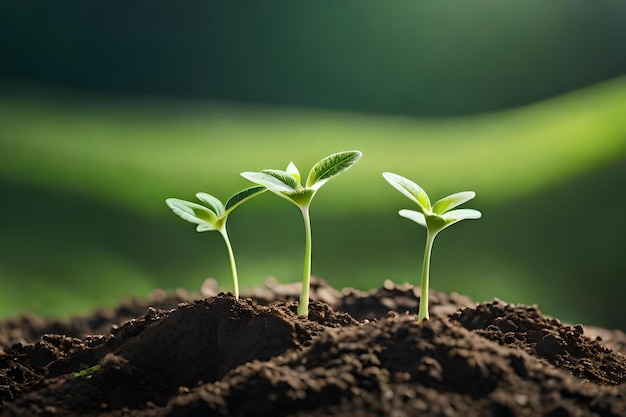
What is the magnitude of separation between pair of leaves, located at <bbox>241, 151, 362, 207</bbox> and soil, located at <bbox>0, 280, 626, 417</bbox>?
17cm

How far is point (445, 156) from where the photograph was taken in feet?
7.31

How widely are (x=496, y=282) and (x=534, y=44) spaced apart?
0.70 metres

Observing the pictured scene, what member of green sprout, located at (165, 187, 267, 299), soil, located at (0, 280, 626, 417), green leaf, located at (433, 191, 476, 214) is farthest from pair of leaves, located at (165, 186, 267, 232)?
green leaf, located at (433, 191, 476, 214)

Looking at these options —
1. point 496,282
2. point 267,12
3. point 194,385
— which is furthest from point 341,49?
point 194,385

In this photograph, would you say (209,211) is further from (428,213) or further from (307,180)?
(428,213)

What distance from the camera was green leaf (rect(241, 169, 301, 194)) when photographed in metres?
1.10

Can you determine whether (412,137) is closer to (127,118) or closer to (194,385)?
(127,118)

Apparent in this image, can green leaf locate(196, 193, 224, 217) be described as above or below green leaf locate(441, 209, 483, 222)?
above

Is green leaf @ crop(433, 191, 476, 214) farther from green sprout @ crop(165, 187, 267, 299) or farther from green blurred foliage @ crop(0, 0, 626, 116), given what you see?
green blurred foliage @ crop(0, 0, 626, 116)

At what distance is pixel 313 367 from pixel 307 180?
33 cm

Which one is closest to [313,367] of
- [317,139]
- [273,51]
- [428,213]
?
[428,213]

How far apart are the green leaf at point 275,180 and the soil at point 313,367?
17 cm

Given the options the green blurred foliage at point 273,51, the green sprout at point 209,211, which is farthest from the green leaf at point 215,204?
the green blurred foliage at point 273,51

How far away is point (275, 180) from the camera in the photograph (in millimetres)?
1124
